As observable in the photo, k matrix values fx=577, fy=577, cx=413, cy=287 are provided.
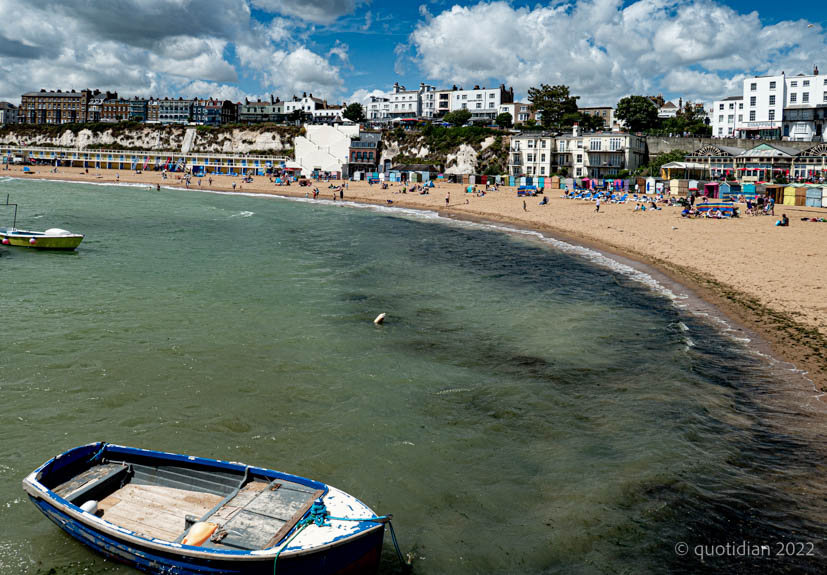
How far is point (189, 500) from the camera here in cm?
962

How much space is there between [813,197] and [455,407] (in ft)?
189

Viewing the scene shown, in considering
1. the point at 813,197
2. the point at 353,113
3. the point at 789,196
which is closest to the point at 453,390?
the point at 813,197

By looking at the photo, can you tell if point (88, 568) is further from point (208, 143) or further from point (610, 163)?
point (208, 143)

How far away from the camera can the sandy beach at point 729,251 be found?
21094mm

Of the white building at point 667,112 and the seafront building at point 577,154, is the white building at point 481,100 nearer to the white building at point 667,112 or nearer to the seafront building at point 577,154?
the white building at point 667,112

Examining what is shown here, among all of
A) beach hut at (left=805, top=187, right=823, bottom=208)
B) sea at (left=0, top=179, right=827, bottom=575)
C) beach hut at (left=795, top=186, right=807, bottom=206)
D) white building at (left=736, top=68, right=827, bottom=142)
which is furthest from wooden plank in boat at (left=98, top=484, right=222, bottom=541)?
white building at (left=736, top=68, right=827, bottom=142)

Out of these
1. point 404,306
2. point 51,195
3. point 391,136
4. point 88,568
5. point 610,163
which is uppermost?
point 391,136

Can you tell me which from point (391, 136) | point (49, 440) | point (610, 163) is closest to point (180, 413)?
point (49, 440)

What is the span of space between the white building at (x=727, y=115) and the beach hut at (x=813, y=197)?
210 ft

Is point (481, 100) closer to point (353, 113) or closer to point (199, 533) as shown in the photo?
point (353, 113)

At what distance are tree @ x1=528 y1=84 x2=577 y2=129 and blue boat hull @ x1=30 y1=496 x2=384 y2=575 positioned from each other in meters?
123

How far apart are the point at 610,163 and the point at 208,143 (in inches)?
4121

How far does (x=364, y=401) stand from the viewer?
15.6 metres

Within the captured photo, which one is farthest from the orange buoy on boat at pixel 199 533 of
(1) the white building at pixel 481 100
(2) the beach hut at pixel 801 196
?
(1) the white building at pixel 481 100
